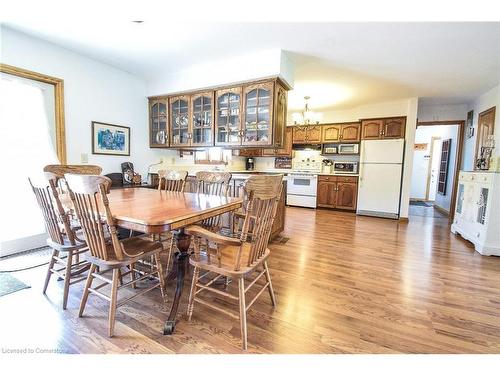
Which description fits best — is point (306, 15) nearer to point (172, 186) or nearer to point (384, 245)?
point (172, 186)

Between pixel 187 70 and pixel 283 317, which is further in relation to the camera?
pixel 187 70

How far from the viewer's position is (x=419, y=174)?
299 inches

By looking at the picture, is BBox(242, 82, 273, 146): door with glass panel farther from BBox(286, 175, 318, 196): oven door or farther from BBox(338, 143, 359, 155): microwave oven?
BBox(338, 143, 359, 155): microwave oven

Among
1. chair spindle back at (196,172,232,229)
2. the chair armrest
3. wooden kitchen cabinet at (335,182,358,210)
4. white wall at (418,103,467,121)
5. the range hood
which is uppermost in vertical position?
white wall at (418,103,467,121)

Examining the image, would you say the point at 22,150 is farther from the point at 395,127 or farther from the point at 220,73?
the point at 395,127

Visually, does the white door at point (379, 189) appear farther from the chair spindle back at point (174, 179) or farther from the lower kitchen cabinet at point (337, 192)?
the chair spindle back at point (174, 179)

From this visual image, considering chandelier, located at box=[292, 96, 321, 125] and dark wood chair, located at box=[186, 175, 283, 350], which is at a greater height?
chandelier, located at box=[292, 96, 321, 125]

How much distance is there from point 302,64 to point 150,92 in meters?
2.48

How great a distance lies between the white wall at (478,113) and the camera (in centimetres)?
355

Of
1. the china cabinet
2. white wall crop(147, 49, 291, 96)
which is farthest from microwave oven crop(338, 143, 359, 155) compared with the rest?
white wall crop(147, 49, 291, 96)

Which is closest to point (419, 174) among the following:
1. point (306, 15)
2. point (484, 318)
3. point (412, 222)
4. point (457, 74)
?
point (412, 222)

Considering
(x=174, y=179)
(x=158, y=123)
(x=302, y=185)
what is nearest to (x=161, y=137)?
(x=158, y=123)

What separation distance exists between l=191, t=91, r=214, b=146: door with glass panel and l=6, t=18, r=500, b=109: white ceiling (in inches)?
19.2

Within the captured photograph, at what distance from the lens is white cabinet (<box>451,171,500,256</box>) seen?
289 centimetres
